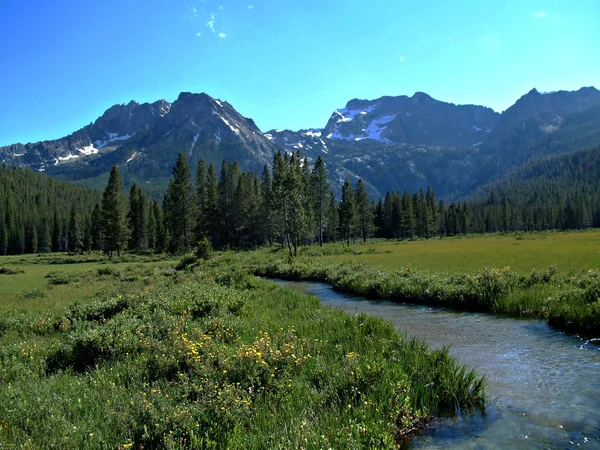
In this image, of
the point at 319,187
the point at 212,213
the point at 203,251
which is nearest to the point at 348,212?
the point at 319,187

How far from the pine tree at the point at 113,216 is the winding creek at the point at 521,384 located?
237 feet

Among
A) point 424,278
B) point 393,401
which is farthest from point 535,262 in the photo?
point 393,401

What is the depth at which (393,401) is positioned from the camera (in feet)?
26.0

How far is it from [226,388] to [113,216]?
3058 inches

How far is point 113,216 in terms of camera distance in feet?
250

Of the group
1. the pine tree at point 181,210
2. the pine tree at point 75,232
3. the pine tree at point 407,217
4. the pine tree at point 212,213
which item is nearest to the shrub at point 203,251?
the pine tree at point 181,210

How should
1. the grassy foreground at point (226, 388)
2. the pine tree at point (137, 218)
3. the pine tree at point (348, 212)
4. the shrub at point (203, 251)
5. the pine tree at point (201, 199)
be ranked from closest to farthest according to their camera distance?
the grassy foreground at point (226, 388) < the shrub at point (203, 251) < the pine tree at point (201, 199) < the pine tree at point (137, 218) < the pine tree at point (348, 212)

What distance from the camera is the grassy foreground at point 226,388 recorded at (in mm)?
6609

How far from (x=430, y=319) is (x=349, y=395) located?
34.3 feet

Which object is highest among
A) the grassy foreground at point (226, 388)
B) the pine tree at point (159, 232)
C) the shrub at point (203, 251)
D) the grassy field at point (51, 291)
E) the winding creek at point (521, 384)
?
the pine tree at point (159, 232)

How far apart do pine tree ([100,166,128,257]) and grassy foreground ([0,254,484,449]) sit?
66312mm

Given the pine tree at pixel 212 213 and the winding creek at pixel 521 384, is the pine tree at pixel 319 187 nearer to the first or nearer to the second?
the pine tree at pixel 212 213

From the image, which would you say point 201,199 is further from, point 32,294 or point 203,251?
point 32,294

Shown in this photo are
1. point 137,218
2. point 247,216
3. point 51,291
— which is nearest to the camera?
point 51,291
